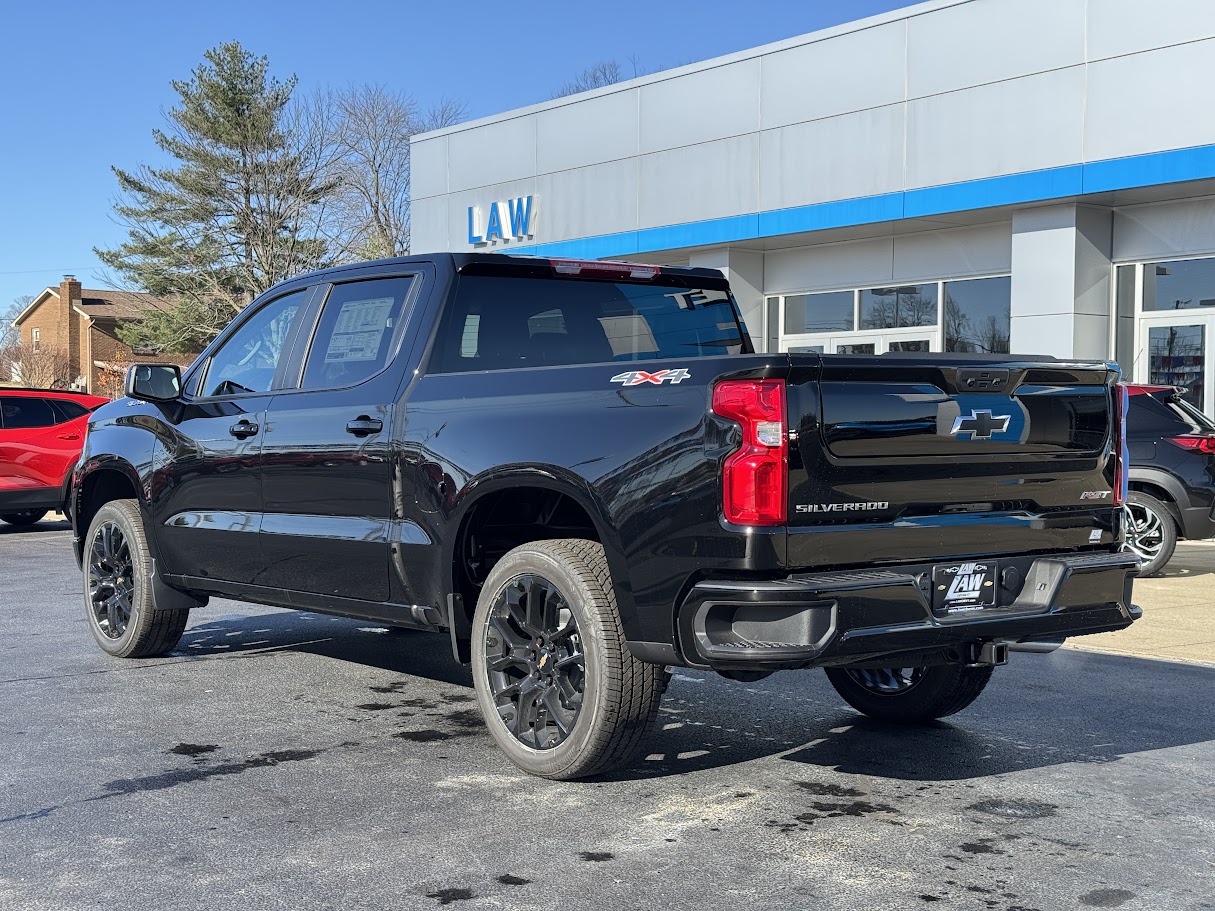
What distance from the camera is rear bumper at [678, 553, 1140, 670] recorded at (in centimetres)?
441

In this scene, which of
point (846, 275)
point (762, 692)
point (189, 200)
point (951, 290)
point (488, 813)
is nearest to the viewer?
point (488, 813)

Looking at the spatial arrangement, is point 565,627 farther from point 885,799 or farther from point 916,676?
point 916,676

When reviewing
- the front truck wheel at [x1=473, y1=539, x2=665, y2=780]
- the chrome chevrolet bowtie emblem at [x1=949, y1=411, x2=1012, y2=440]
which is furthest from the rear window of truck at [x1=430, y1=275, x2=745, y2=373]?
the chrome chevrolet bowtie emblem at [x1=949, y1=411, x2=1012, y2=440]

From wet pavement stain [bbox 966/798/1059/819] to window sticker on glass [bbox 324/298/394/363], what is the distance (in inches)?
123

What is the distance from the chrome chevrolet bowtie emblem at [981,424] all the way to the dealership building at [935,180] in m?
12.1

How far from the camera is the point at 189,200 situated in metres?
47.8

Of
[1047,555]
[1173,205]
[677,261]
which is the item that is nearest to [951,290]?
[1173,205]

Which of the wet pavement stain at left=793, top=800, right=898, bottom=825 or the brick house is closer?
the wet pavement stain at left=793, top=800, right=898, bottom=825

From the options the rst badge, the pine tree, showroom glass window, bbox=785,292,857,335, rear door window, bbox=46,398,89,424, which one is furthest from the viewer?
the pine tree

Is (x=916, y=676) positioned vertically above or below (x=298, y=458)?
below

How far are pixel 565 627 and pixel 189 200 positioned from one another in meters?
45.8

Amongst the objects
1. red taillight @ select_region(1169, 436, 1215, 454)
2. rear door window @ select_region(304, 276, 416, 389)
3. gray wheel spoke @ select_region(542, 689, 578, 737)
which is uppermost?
rear door window @ select_region(304, 276, 416, 389)

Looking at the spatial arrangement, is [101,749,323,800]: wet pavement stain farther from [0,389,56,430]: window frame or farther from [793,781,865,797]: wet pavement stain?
[0,389,56,430]: window frame

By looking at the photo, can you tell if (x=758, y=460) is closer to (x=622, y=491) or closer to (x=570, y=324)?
(x=622, y=491)
